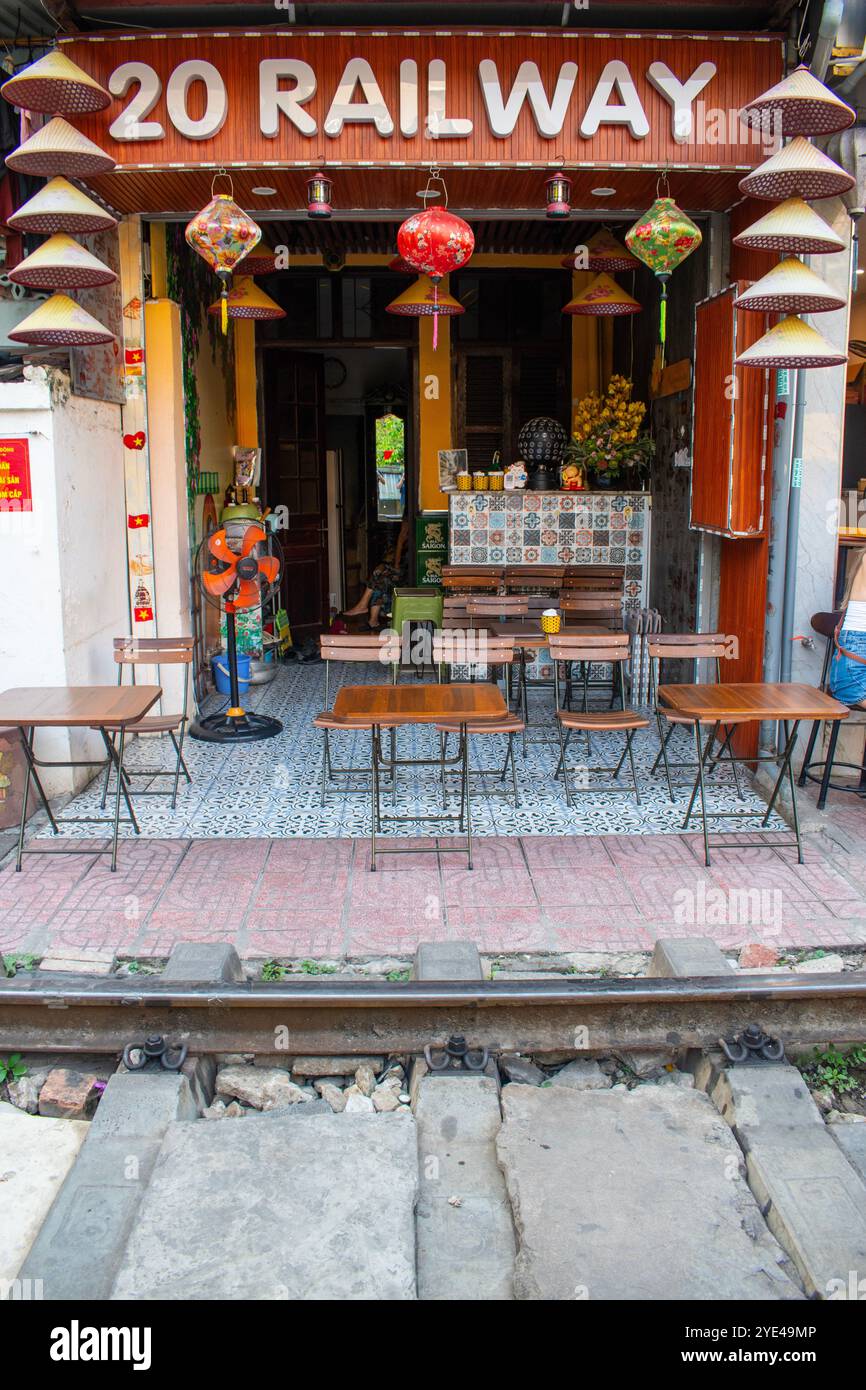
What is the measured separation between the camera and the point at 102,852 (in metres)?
5.82

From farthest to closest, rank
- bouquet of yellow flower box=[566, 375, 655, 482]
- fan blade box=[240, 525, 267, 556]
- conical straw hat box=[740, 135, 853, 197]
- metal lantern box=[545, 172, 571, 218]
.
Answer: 1. bouquet of yellow flower box=[566, 375, 655, 482]
2. fan blade box=[240, 525, 267, 556]
3. metal lantern box=[545, 172, 571, 218]
4. conical straw hat box=[740, 135, 853, 197]

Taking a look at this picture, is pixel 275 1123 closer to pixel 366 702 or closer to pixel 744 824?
pixel 366 702

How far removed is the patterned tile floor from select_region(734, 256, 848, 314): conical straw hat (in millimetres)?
2914

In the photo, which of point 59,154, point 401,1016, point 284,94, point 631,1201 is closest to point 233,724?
point 59,154

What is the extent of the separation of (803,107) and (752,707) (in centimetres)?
317

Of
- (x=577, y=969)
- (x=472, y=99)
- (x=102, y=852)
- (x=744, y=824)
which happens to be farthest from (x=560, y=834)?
(x=472, y=99)

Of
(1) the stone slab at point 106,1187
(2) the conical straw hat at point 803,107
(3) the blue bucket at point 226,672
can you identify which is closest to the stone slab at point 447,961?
(1) the stone slab at point 106,1187

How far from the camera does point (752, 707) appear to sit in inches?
223

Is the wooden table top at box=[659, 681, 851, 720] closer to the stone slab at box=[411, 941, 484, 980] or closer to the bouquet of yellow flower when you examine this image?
the stone slab at box=[411, 941, 484, 980]

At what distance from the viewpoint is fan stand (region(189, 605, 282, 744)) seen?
827 cm

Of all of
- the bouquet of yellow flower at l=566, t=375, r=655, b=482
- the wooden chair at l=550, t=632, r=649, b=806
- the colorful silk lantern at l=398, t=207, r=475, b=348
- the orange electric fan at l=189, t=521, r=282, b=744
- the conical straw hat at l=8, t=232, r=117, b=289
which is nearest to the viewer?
the conical straw hat at l=8, t=232, r=117, b=289

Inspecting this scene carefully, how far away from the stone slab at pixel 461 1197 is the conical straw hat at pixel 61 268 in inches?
183

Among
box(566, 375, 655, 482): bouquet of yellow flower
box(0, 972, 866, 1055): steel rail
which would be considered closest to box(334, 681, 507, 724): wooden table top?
box(0, 972, 866, 1055): steel rail

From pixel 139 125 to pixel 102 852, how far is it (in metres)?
4.35
